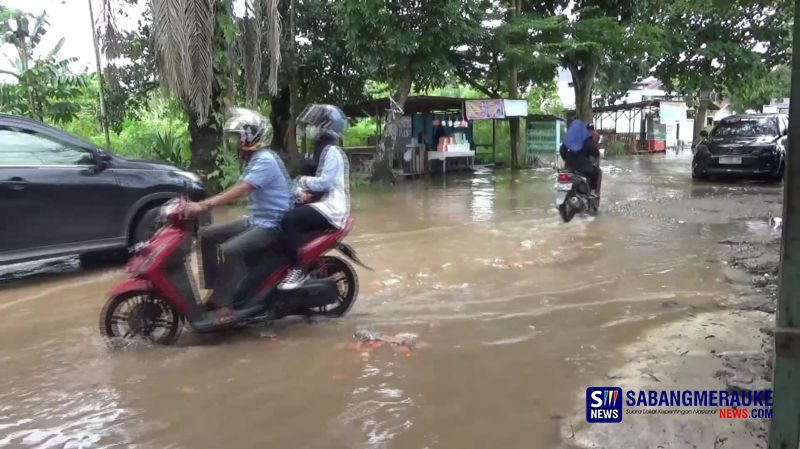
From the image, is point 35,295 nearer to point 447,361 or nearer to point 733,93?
point 447,361

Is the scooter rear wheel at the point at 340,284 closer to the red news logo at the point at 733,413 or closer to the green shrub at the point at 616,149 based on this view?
the red news logo at the point at 733,413

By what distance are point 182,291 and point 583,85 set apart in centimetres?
1847

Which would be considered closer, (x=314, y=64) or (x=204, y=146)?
(x=204, y=146)

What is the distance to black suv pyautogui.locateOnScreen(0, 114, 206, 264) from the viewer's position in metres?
5.99

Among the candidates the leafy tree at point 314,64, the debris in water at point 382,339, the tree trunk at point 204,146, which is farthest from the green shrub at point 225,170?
the debris in water at point 382,339

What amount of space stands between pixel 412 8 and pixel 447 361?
1141 cm

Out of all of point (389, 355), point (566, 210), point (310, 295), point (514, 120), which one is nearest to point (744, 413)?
point (389, 355)

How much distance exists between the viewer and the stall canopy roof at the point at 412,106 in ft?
56.0

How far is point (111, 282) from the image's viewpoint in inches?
253

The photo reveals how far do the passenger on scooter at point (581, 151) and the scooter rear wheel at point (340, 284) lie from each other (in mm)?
5625

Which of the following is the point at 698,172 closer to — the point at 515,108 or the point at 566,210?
the point at 515,108

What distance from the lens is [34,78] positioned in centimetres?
1097

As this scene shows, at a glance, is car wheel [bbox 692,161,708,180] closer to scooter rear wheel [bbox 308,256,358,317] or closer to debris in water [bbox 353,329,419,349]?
scooter rear wheel [bbox 308,256,358,317]

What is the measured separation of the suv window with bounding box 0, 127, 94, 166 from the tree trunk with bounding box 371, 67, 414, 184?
9454 mm
